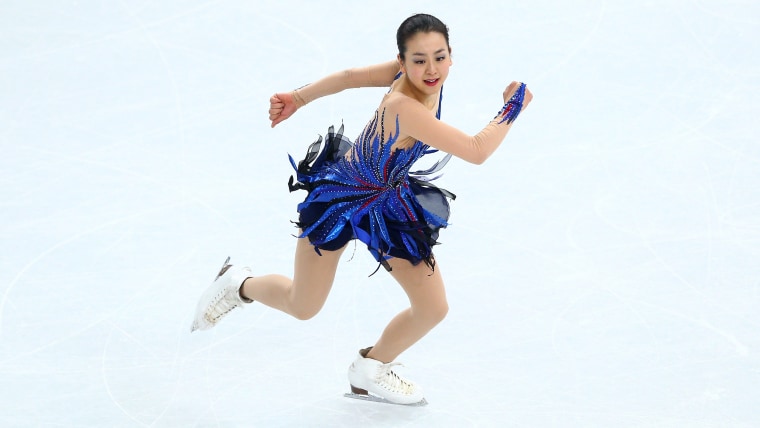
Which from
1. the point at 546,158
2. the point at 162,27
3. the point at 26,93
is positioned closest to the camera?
the point at 546,158

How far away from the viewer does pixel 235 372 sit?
4.32 m

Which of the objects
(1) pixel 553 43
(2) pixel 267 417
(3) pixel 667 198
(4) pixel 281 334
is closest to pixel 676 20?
(1) pixel 553 43

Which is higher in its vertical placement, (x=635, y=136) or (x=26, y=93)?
(x=26, y=93)

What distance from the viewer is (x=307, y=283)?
4.03 m

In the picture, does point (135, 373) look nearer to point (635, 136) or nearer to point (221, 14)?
point (635, 136)

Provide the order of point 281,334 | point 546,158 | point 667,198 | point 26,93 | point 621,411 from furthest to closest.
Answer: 1. point 26,93
2. point 546,158
3. point 667,198
4. point 281,334
5. point 621,411

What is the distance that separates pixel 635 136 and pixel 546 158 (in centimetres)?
56

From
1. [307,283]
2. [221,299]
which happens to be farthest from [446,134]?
[221,299]

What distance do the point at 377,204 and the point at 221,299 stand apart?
0.90m

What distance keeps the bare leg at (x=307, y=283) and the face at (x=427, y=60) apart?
0.72 meters

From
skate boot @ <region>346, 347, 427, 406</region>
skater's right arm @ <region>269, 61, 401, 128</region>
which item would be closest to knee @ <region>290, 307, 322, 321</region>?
skate boot @ <region>346, 347, 427, 406</region>

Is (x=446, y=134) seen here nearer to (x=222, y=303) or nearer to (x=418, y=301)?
(x=418, y=301)

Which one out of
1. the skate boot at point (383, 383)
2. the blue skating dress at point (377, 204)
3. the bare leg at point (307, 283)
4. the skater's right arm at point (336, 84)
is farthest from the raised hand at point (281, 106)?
the skate boot at point (383, 383)

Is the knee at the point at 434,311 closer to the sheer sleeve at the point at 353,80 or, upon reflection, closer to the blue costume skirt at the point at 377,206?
the blue costume skirt at the point at 377,206
